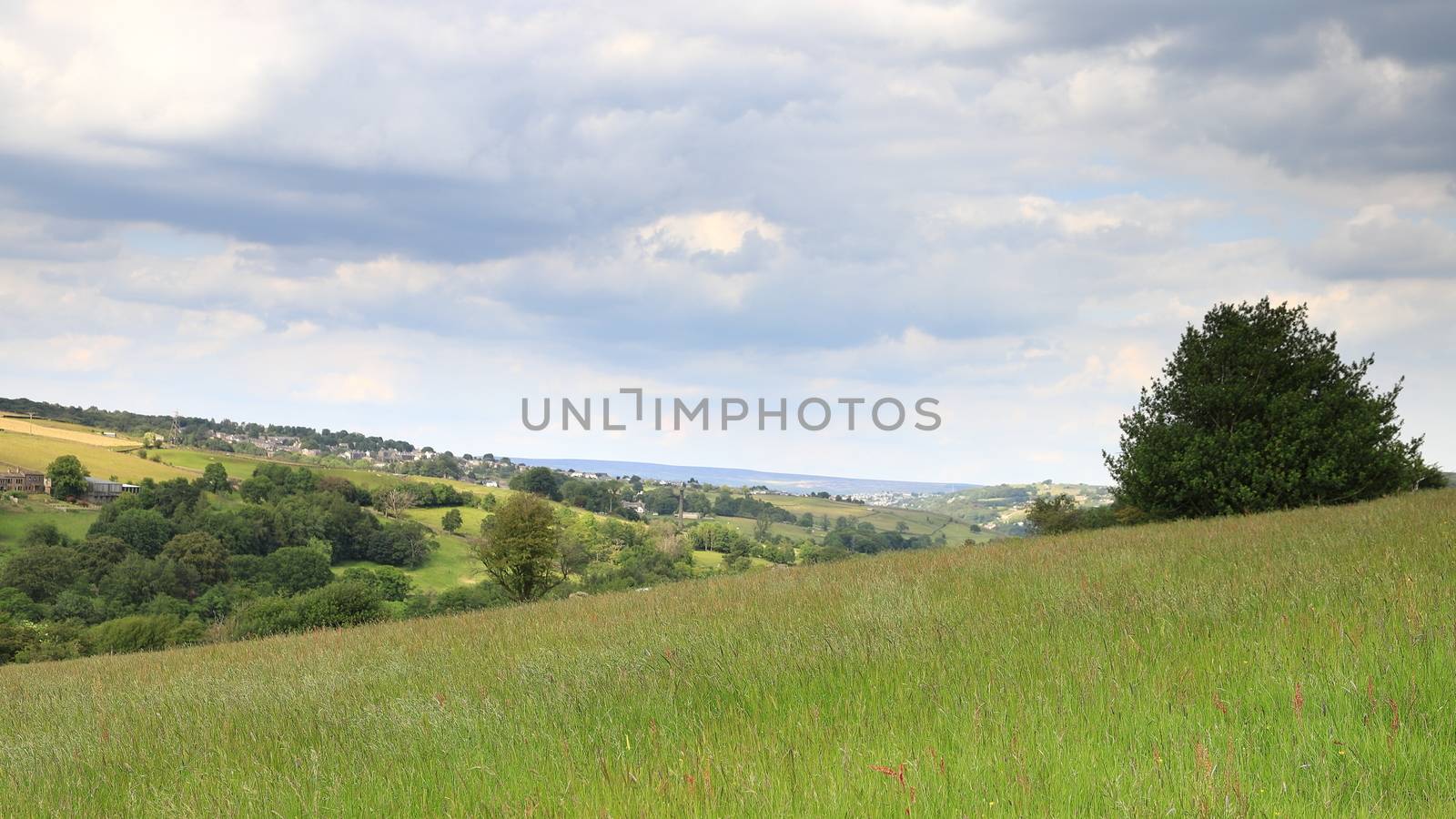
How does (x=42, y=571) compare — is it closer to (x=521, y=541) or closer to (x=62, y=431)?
(x=521, y=541)

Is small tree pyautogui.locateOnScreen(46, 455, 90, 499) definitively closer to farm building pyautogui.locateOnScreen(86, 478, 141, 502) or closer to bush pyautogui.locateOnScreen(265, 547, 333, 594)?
farm building pyautogui.locateOnScreen(86, 478, 141, 502)

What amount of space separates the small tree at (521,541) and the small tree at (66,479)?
11426cm

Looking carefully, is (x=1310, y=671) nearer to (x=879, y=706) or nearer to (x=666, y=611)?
(x=879, y=706)

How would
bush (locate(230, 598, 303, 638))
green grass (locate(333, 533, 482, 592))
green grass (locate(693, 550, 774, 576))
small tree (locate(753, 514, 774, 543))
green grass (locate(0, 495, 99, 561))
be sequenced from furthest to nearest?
small tree (locate(753, 514, 774, 543)), green grass (locate(0, 495, 99, 561)), green grass (locate(333, 533, 482, 592)), green grass (locate(693, 550, 774, 576)), bush (locate(230, 598, 303, 638))

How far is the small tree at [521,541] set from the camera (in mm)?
37906

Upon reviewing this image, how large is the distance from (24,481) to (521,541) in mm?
118668

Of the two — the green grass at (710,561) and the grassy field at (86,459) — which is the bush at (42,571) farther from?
the green grass at (710,561)

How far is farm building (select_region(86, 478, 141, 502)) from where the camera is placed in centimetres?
11950

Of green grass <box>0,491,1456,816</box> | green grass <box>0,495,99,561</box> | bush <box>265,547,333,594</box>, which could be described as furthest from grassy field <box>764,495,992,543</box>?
green grass <box>0,491,1456,816</box>

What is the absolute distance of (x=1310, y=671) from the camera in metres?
4.13

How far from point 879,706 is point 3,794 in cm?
507

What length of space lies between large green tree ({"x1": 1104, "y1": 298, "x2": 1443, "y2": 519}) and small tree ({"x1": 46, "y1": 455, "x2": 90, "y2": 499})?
140 meters

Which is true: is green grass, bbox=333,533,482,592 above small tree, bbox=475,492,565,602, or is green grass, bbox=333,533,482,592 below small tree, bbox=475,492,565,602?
below

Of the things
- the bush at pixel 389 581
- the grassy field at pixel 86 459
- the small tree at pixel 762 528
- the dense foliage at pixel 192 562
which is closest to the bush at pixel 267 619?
the dense foliage at pixel 192 562
